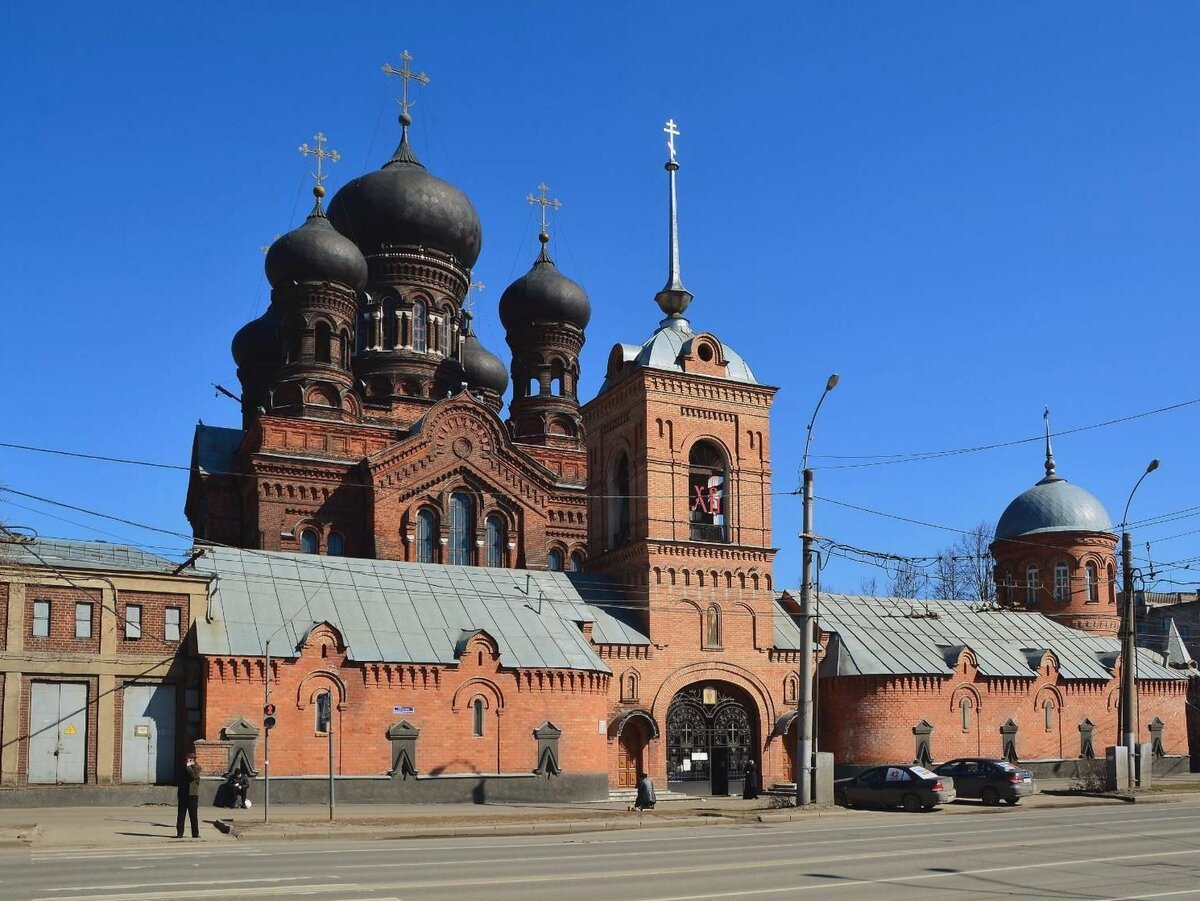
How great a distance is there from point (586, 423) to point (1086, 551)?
79.4ft

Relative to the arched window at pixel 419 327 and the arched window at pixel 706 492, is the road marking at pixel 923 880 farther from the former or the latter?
the arched window at pixel 419 327

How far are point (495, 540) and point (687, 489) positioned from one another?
35.5 feet

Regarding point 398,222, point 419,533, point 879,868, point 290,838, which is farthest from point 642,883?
point 398,222

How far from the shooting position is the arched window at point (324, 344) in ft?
163

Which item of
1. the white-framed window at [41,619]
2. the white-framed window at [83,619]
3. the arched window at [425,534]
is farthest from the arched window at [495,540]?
the white-framed window at [41,619]

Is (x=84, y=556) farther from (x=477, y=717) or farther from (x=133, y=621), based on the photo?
(x=477, y=717)

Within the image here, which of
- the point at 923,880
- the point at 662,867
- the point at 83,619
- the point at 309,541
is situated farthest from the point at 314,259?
the point at 923,880

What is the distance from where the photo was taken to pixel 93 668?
31.4 meters

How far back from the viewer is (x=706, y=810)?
3009 centimetres

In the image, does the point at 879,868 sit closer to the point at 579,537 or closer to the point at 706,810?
the point at 706,810

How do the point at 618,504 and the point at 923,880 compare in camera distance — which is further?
the point at 618,504

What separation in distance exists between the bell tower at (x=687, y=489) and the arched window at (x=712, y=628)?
1.2 inches

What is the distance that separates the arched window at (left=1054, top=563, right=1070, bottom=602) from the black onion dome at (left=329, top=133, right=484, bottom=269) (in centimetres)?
2847

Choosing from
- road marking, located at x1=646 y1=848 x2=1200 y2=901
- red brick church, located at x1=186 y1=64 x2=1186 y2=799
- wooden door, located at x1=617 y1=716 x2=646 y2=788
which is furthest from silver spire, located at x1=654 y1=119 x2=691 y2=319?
road marking, located at x1=646 y1=848 x2=1200 y2=901
